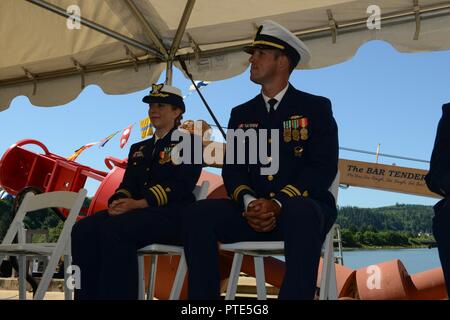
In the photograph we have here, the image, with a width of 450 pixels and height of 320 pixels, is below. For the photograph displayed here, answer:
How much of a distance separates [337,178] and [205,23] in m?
2.24

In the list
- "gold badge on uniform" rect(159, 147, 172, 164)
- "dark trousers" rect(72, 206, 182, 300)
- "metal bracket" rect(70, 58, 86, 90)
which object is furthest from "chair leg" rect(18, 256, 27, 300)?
"metal bracket" rect(70, 58, 86, 90)

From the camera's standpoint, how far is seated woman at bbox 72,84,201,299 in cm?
265

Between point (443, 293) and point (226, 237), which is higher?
point (226, 237)

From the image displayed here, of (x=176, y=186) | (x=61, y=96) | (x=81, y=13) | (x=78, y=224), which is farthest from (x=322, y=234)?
(x=61, y=96)

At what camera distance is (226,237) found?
2.42m

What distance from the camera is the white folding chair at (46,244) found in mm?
3016

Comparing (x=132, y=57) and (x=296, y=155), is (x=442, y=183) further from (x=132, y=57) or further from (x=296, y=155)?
(x=132, y=57)

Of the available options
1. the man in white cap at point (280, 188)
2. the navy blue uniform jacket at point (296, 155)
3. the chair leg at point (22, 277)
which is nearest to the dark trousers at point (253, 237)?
the man in white cap at point (280, 188)

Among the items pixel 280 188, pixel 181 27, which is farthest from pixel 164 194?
pixel 181 27

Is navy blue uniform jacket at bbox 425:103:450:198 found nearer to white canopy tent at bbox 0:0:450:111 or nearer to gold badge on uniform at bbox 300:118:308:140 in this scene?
gold badge on uniform at bbox 300:118:308:140

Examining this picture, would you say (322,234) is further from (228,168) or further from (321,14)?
(321,14)

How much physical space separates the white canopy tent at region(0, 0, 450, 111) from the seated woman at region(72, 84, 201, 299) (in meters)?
1.15

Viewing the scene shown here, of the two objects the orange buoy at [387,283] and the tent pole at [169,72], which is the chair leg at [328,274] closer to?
the orange buoy at [387,283]

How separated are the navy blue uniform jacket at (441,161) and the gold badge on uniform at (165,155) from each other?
148 cm
